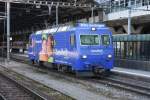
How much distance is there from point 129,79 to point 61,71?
21.5 ft

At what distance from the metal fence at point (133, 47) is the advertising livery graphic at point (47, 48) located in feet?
20.4

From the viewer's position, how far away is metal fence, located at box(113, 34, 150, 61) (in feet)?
105

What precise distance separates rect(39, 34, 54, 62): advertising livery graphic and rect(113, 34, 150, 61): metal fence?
6219 millimetres

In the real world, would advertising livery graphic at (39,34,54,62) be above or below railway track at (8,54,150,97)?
above

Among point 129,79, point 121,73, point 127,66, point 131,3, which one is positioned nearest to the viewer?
point 129,79

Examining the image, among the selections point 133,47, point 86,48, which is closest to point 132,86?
point 86,48

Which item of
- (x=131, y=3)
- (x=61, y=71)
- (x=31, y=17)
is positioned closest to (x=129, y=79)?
(x=61, y=71)

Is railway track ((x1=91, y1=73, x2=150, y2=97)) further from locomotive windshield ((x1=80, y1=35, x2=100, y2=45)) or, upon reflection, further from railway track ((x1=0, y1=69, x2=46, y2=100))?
railway track ((x1=0, y1=69, x2=46, y2=100))

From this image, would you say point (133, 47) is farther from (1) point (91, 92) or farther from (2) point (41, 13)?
(2) point (41, 13)

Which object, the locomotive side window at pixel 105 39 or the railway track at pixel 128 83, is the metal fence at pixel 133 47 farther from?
the locomotive side window at pixel 105 39

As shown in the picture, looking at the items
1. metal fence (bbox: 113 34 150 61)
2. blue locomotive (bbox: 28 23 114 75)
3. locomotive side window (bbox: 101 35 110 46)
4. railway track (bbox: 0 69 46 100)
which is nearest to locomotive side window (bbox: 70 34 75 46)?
blue locomotive (bbox: 28 23 114 75)

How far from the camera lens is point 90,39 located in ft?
84.8

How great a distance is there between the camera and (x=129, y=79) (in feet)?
84.5

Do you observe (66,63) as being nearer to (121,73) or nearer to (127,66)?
(121,73)
